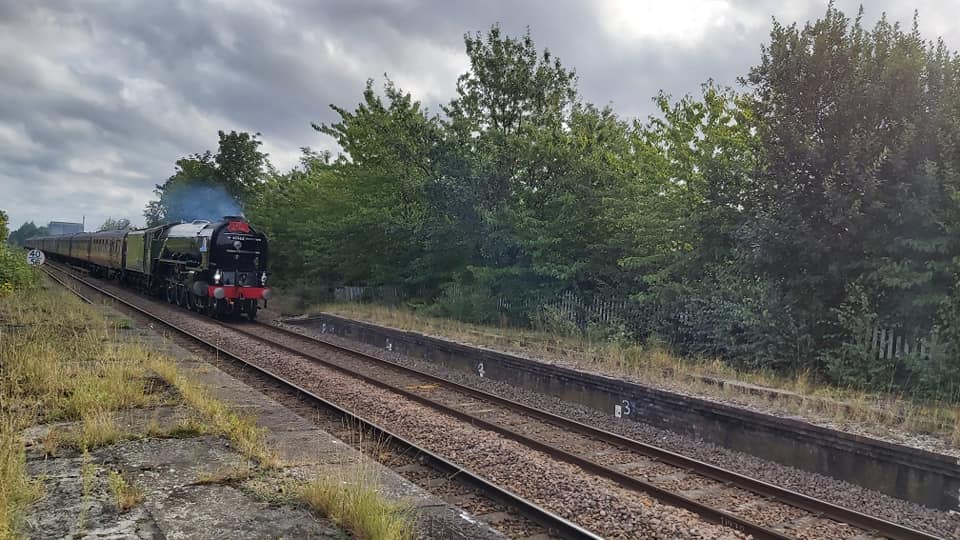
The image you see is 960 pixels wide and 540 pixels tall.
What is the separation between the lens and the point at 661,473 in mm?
6910

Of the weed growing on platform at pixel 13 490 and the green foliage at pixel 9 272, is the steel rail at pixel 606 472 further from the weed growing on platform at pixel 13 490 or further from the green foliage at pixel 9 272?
the green foliage at pixel 9 272

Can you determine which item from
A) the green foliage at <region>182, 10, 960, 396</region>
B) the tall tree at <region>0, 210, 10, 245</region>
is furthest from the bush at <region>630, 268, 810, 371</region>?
the tall tree at <region>0, 210, 10, 245</region>

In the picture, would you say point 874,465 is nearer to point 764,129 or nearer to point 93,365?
point 764,129

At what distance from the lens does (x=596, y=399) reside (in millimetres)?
10391

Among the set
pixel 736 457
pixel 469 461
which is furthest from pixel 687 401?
pixel 469 461

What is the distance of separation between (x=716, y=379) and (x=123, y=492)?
8480 millimetres

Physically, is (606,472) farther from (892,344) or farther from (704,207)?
(704,207)

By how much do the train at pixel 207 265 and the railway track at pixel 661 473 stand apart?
1050cm

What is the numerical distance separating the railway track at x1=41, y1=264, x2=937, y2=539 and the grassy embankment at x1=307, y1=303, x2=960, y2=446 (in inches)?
78.9

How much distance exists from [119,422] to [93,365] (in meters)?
3.60

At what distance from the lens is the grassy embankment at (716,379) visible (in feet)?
25.2

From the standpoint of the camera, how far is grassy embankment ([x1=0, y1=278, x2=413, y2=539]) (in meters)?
4.43

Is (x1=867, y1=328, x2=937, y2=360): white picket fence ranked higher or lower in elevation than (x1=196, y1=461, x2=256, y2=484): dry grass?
higher

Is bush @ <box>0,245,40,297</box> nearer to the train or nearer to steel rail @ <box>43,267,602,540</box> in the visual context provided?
the train
